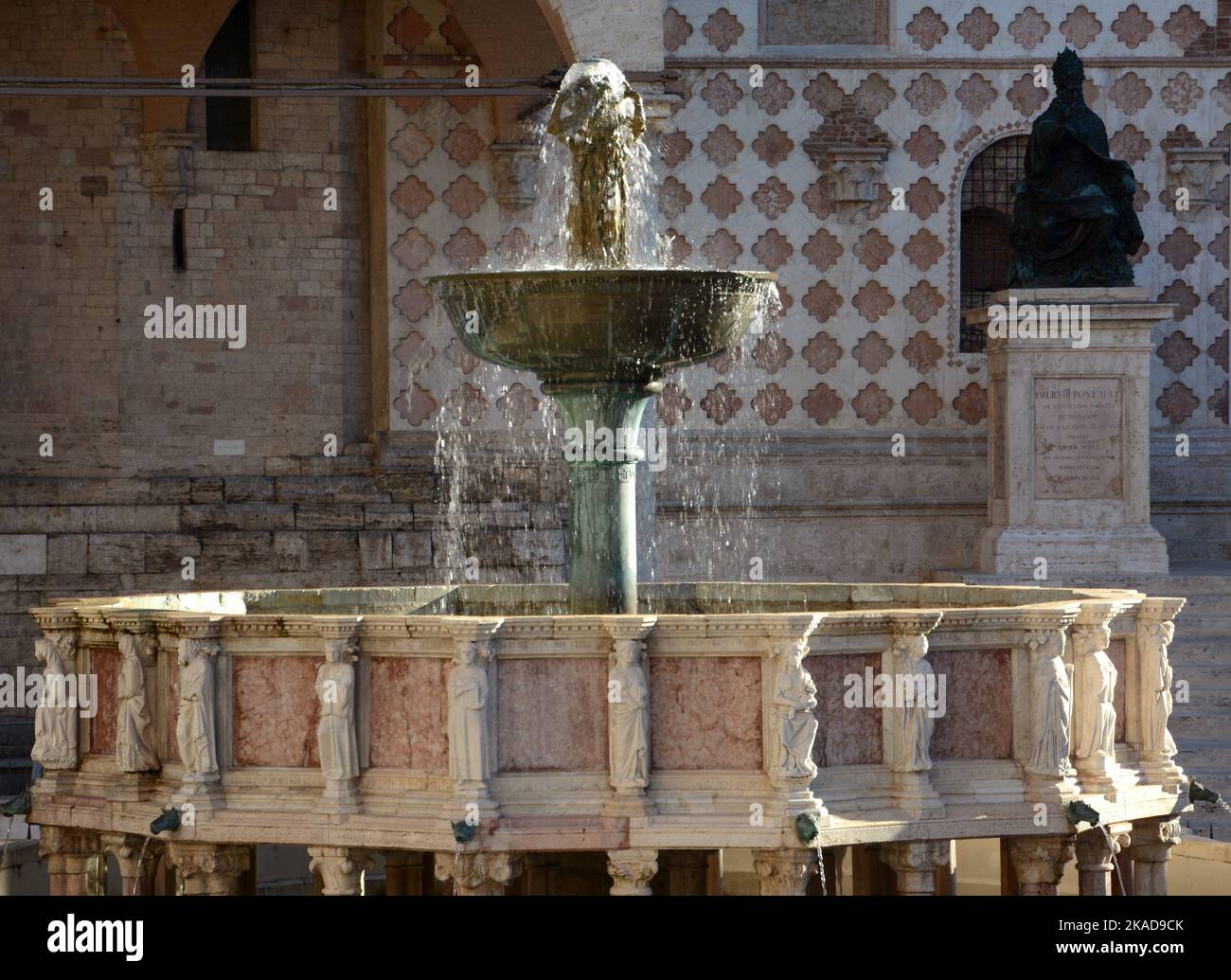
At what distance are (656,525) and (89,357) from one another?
16.2 feet

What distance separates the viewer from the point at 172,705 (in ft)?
27.2

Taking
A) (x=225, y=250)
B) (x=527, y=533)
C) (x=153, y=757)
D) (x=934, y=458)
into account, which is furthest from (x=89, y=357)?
(x=153, y=757)

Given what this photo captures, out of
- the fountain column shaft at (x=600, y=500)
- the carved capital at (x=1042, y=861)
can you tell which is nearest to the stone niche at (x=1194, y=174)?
the fountain column shaft at (x=600, y=500)

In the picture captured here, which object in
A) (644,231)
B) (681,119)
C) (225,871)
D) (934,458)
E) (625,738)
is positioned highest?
(681,119)

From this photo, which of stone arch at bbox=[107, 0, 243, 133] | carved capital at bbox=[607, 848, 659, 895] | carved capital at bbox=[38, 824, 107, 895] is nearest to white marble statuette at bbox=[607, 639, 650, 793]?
carved capital at bbox=[607, 848, 659, 895]

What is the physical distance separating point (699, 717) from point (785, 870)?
0.62 meters

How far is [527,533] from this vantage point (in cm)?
1538

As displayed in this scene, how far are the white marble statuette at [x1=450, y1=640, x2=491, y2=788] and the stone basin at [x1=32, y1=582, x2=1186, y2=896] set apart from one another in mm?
20

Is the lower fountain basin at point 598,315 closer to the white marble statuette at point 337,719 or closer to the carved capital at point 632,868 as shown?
the white marble statuette at point 337,719

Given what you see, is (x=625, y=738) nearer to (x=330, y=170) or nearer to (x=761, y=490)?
(x=761, y=490)

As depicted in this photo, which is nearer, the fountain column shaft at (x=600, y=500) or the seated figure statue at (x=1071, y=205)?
the fountain column shaft at (x=600, y=500)

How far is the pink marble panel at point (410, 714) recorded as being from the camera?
7.86 m

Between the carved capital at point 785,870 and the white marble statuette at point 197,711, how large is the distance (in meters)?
2.01

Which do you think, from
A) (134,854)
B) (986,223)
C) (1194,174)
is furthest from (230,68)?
(134,854)
